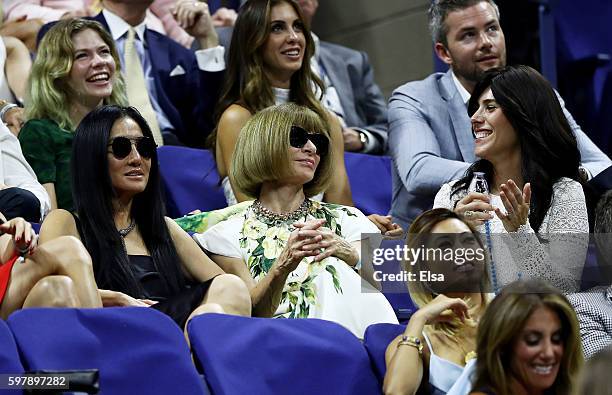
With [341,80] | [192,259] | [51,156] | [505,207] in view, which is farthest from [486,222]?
[341,80]

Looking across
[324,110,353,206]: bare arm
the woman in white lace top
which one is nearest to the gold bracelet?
the woman in white lace top

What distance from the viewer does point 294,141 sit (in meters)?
3.96

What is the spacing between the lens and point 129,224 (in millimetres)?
3730

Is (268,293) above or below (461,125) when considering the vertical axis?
below

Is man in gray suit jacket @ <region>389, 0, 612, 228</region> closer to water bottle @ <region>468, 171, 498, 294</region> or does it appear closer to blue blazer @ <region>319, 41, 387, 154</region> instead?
water bottle @ <region>468, 171, 498, 294</region>

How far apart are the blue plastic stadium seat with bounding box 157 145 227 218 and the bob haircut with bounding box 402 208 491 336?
1.62 metres

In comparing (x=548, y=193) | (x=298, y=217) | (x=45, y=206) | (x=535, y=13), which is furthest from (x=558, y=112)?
(x=535, y=13)

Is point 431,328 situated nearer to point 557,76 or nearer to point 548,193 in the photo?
point 548,193

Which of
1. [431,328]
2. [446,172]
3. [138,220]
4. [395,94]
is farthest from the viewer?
[395,94]

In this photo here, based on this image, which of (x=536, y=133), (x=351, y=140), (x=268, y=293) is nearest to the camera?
(x=268, y=293)

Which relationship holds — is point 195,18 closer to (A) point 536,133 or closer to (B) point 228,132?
(B) point 228,132

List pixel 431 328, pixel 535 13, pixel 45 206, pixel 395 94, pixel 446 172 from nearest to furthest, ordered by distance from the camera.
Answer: pixel 431 328 → pixel 45 206 → pixel 446 172 → pixel 395 94 → pixel 535 13

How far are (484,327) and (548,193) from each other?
1.09 m

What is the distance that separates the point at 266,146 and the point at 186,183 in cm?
82
